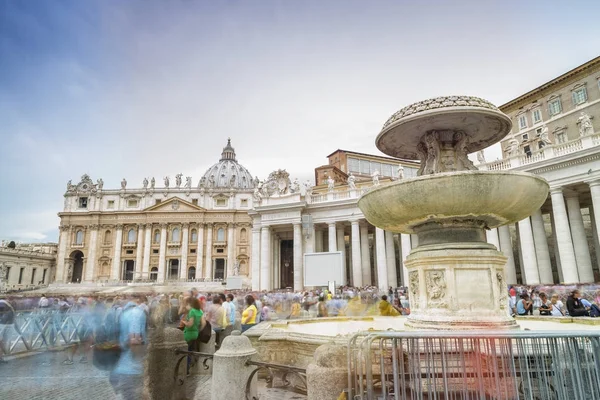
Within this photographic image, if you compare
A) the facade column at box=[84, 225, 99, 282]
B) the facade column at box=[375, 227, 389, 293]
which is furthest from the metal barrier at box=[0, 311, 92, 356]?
the facade column at box=[84, 225, 99, 282]

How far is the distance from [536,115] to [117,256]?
7233 cm

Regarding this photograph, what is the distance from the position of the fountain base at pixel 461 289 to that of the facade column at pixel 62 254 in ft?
270

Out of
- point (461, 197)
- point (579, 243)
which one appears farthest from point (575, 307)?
point (579, 243)

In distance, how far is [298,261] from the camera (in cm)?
3150

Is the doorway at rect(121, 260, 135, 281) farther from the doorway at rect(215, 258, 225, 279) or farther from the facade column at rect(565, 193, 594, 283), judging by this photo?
the facade column at rect(565, 193, 594, 283)

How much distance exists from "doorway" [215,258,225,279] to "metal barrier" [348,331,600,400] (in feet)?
238

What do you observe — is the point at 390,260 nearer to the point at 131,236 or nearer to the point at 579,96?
the point at 579,96

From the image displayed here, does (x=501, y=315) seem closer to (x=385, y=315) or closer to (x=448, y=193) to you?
(x=448, y=193)

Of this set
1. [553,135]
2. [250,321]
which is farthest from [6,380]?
[553,135]

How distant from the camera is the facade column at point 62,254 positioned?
2825 inches

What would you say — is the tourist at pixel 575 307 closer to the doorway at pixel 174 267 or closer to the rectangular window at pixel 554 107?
the rectangular window at pixel 554 107

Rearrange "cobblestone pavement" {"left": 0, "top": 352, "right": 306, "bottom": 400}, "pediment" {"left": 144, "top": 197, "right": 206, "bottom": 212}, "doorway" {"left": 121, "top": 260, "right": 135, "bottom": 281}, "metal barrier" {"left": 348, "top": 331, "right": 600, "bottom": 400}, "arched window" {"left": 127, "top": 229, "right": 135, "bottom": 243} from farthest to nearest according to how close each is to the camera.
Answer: "arched window" {"left": 127, "top": 229, "right": 135, "bottom": 243} < "pediment" {"left": 144, "top": 197, "right": 206, "bottom": 212} < "doorway" {"left": 121, "top": 260, "right": 135, "bottom": 281} < "cobblestone pavement" {"left": 0, "top": 352, "right": 306, "bottom": 400} < "metal barrier" {"left": 348, "top": 331, "right": 600, "bottom": 400}

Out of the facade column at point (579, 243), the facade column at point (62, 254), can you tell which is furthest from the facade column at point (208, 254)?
the facade column at point (579, 243)

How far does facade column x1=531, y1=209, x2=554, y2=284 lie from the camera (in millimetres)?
23609
